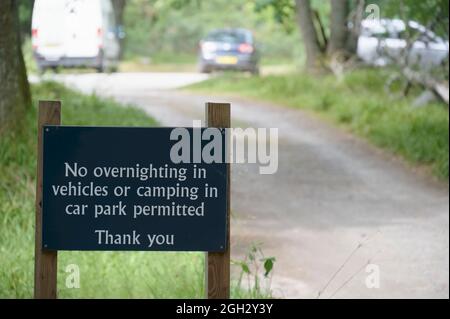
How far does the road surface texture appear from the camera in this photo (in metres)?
8.34

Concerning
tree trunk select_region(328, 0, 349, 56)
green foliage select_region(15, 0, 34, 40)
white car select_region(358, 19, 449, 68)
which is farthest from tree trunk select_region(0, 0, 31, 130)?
green foliage select_region(15, 0, 34, 40)

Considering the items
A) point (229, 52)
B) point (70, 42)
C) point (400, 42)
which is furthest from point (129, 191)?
point (229, 52)

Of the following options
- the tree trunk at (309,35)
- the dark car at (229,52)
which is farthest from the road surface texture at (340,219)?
the dark car at (229,52)

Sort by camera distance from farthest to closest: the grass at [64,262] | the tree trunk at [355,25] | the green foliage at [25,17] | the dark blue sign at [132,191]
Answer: the green foliage at [25,17] < the tree trunk at [355,25] < the grass at [64,262] < the dark blue sign at [132,191]

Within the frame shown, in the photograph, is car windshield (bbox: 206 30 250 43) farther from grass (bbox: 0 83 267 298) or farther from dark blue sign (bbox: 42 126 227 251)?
dark blue sign (bbox: 42 126 227 251)

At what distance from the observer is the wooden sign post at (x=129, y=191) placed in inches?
181

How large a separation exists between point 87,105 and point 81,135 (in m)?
9.50

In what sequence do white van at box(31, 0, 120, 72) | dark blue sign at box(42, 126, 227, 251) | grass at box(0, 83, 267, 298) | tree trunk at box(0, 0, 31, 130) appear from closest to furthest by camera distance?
dark blue sign at box(42, 126, 227, 251) < grass at box(0, 83, 267, 298) < tree trunk at box(0, 0, 31, 130) < white van at box(31, 0, 120, 72)

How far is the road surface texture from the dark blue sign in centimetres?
198

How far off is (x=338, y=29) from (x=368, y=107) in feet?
20.8

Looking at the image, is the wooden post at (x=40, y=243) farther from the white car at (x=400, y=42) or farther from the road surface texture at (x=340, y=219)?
the white car at (x=400, y=42)

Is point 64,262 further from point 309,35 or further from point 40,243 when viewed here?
point 309,35

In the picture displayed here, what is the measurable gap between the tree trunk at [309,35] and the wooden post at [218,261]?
61.1 ft

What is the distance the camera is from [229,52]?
30000mm
